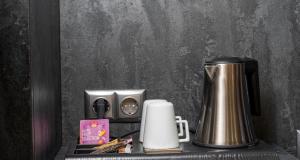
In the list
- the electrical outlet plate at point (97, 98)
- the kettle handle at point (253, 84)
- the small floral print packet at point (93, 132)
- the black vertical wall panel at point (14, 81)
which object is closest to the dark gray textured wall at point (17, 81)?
the black vertical wall panel at point (14, 81)

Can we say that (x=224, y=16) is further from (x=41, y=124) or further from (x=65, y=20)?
(x=41, y=124)

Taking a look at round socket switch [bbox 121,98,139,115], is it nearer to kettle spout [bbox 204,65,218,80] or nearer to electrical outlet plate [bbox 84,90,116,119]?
electrical outlet plate [bbox 84,90,116,119]

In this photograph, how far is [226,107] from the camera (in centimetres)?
97

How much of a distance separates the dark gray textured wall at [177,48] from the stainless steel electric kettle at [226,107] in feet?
0.86

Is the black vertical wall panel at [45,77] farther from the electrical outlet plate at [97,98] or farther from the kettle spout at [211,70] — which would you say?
the kettle spout at [211,70]

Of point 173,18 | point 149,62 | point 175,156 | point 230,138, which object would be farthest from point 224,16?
point 175,156

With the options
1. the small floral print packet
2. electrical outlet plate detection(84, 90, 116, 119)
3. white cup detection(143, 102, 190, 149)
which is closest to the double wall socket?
electrical outlet plate detection(84, 90, 116, 119)

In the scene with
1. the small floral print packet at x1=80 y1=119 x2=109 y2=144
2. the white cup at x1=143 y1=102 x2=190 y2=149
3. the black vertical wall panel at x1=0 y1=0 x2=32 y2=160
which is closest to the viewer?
the black vertical wall panel at x1=0 y1=0 x2=32 y2=160

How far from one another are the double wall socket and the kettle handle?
12.8 inches

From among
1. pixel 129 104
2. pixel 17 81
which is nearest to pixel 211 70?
pixel 129 104

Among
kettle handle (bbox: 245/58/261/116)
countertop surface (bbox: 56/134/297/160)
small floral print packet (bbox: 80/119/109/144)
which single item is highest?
kettle handle (bbox: 245/58/261/116)

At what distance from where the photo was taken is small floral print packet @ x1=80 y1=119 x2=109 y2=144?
1.05 metres

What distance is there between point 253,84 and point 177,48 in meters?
0.28

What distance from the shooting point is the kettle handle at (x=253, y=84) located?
103 cm
